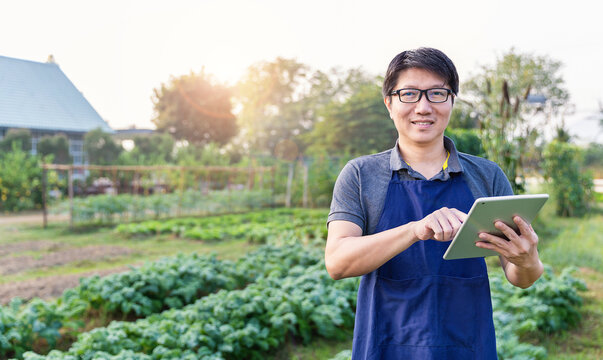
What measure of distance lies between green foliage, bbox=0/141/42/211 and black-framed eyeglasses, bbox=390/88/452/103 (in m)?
10.6

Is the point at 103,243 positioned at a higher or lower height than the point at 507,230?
lower

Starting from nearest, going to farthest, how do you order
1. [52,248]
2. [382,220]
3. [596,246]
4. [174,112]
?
[382,220] < [596,246] < [52,248] < [174,112]

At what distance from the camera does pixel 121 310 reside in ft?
11.8

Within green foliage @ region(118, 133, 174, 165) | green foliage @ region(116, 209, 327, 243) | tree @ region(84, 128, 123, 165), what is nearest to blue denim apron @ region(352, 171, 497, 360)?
green foliage @ region(116, 209, 327, 243)

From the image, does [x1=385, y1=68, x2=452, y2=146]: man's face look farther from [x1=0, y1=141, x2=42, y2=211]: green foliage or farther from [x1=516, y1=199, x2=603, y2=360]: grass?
[x1=0, y1=141, x2=42, y2=211]: green foliage

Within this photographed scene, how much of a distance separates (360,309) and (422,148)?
42 cm

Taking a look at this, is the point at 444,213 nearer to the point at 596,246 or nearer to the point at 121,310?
the point at 121,310

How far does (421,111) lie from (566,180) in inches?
368

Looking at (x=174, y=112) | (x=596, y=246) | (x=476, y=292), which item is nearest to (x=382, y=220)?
(x=476, y=292)

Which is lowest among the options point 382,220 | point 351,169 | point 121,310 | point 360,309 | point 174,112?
point 121,310

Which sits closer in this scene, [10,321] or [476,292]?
[476,292]

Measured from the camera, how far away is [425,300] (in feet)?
3.59

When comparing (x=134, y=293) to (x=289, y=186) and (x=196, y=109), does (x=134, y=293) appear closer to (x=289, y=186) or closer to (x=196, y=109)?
(x=289, y=186)

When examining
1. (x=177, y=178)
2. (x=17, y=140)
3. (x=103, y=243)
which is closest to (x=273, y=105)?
(x=177, y=178)
